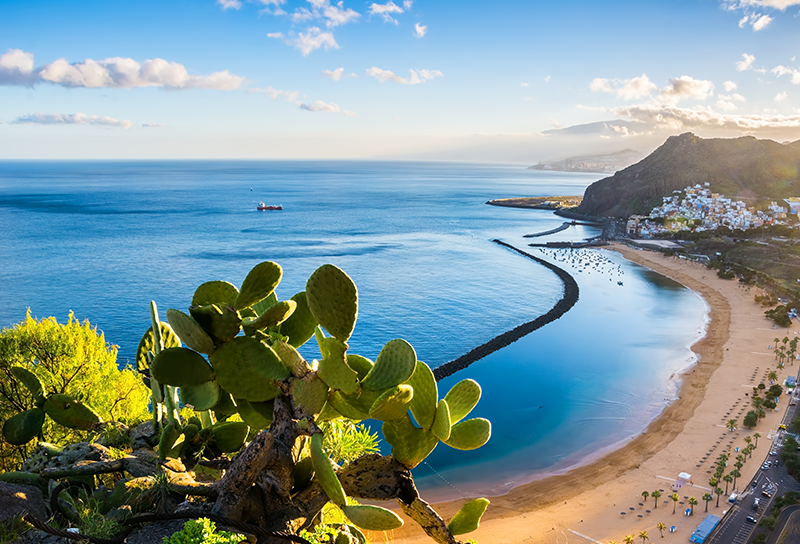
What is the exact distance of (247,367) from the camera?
298cm

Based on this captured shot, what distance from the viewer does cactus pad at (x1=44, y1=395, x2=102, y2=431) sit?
15.8 ft

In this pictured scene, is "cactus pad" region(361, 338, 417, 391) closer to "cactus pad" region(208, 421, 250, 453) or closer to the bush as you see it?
"cactus pad" region(208, 421, 250, 453)

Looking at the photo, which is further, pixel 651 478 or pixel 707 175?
pixel 707 175

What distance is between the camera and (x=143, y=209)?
115812 mm

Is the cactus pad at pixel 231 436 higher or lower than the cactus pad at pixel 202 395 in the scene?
lower

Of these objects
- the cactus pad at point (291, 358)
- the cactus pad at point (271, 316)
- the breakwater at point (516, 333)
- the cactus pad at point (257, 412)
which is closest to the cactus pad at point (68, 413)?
the cactus pad at point (257, 412)

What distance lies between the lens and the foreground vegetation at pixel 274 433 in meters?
2.91

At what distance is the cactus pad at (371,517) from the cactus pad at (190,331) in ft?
4.19

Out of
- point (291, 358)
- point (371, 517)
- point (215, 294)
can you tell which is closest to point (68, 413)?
point (215, 294)

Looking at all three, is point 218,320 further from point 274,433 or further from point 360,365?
point 360,365

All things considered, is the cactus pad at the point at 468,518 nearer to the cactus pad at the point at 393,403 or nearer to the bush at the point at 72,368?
the cactus pad at the point at 393,403

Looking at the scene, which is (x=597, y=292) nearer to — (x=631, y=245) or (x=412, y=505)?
(x=631, y=245)

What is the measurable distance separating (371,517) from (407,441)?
545mm

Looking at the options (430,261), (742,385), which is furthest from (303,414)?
(430,261)
